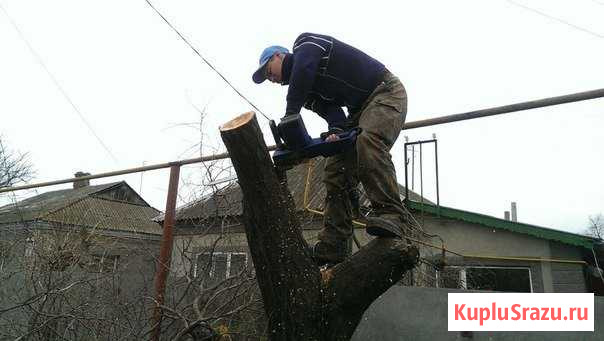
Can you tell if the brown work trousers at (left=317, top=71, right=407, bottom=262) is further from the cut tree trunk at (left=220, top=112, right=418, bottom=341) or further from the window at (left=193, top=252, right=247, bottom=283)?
the window at (left=193, top=252, right=247, bottom=283)

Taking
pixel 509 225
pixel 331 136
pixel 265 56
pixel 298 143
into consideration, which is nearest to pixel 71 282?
pixel 265 56

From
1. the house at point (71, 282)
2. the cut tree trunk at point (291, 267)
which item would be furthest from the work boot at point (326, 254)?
the house at point (71, 282)

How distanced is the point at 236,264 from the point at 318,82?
230 centimetres

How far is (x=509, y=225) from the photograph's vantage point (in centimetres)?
692

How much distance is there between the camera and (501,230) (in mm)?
7070

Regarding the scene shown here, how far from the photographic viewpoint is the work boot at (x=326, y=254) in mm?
2539

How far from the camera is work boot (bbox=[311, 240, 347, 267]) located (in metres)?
2.54

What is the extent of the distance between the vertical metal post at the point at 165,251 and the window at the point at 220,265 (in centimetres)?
31

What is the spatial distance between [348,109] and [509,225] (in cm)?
524

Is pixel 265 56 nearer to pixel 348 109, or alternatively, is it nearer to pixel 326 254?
pixel 348 109

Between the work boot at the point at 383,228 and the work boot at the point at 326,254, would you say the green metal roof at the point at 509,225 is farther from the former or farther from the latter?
the work boot at the point at 383,228

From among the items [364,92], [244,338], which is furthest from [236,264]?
[364,92]

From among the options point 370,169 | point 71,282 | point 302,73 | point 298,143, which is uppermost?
point 302,73

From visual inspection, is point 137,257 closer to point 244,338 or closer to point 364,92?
point 244,338
